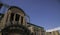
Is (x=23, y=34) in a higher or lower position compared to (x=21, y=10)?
lower

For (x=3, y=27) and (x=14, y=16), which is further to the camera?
(x=14, y=16)

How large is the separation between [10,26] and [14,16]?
94.8 inches

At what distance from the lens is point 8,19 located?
11219 mm

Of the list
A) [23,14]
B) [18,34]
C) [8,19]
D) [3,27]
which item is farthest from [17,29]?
[23,14]

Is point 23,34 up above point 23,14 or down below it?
below

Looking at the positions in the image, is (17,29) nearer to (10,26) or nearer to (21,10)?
(10,26)

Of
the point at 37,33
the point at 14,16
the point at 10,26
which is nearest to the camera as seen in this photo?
→ the point at 10,26

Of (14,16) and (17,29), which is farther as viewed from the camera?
(14,16)

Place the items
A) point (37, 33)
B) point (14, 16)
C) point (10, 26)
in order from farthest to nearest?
point (14, 16), point (37, 33), point (10, 26)

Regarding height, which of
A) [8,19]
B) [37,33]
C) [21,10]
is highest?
[21,10]

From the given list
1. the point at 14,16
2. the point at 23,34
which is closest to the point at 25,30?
the point at 23,34

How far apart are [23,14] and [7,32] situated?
134 inches

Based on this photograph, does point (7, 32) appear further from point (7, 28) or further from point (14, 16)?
point (14, 16)

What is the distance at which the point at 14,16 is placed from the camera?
11.9 meters
